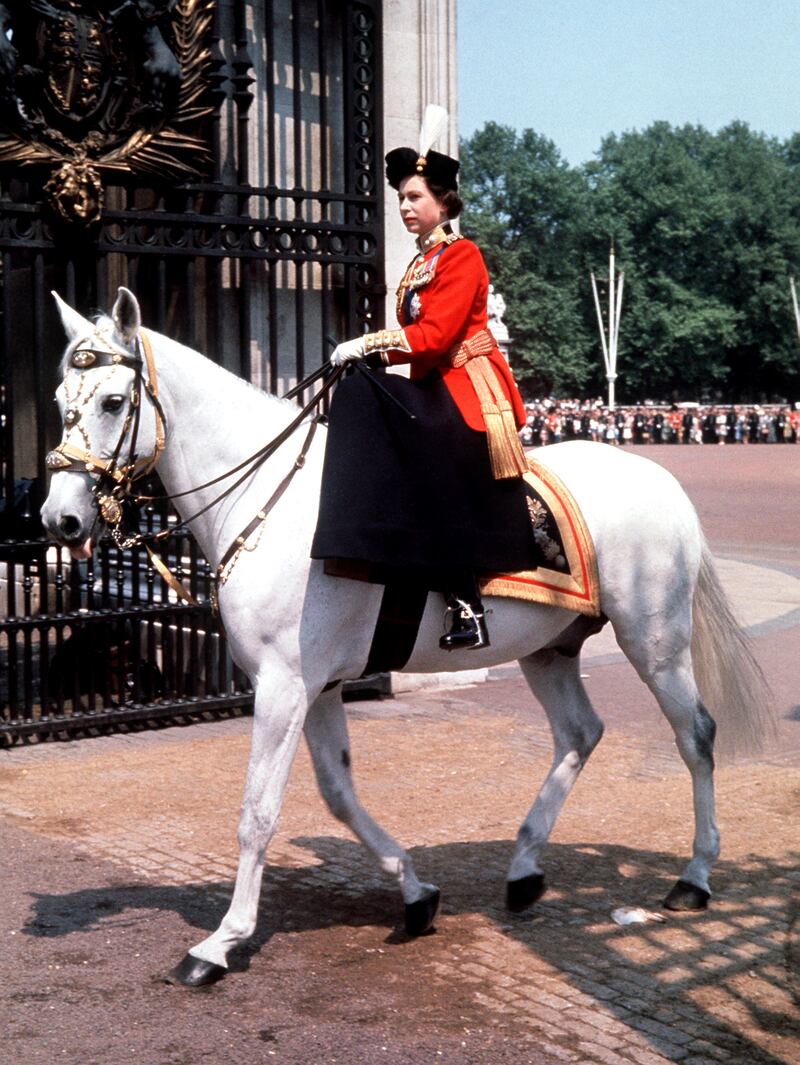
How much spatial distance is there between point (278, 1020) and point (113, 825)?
2.47 meters

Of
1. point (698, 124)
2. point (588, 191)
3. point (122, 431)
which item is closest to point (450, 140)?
point (122, 431)

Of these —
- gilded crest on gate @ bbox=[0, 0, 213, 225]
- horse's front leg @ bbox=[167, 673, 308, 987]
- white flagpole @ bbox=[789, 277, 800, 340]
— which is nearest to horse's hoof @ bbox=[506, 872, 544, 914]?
horse's front leg @ bbox=[167, 673, 308, 987]

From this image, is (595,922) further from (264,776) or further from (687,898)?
(264,776)

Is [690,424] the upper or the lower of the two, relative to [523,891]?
upper

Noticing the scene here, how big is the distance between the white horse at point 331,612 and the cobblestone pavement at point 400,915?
0.23m

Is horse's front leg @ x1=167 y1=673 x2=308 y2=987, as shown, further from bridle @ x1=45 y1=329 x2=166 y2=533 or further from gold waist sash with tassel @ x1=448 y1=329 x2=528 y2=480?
gold waist sash with tassel @ x1=448 y1=329 x2=528 y2=480

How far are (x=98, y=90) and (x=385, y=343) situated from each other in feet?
14.4

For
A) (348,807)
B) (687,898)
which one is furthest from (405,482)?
(687,898)

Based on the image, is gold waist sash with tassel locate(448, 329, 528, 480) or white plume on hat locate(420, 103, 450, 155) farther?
white plume on hat locate(420, 103, 450, 155)

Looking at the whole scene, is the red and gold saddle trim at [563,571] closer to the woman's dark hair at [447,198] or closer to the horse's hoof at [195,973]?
the woman's dark hair at [447,198]

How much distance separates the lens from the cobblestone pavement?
4.34 metres

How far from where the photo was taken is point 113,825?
677 centimetres

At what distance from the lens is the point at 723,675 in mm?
5898

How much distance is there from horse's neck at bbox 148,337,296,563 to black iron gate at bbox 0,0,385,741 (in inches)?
106
